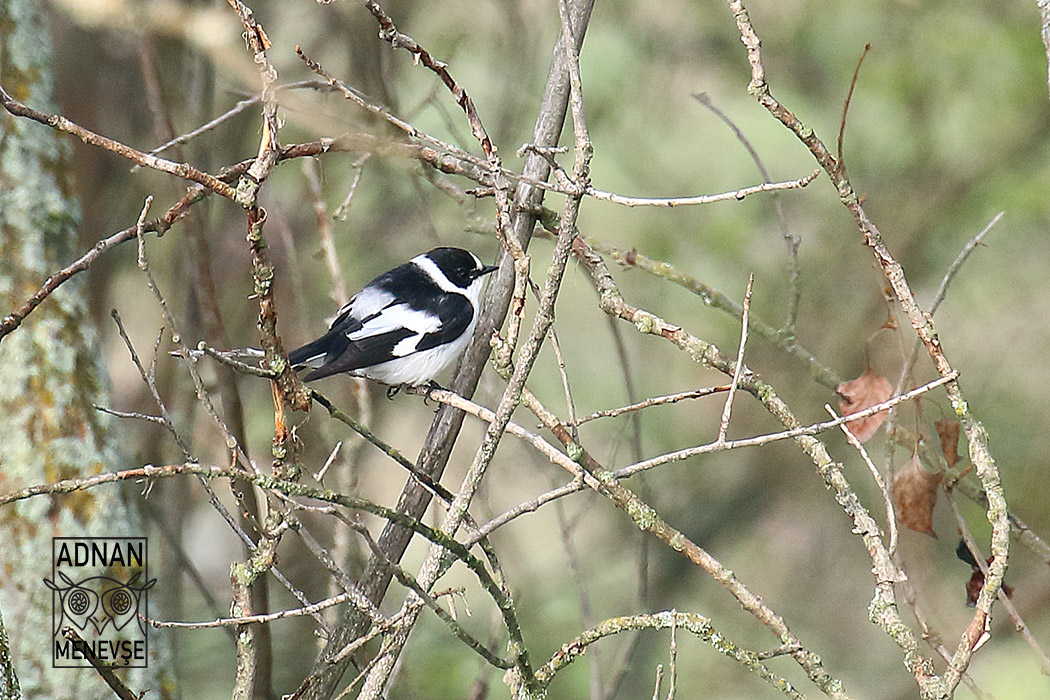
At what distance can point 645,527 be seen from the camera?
7.01 ft

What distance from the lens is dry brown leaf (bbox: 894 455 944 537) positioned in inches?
102

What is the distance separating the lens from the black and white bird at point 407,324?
3.69 metres

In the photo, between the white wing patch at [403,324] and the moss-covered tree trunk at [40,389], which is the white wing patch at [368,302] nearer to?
the white wing patch at [403,324]

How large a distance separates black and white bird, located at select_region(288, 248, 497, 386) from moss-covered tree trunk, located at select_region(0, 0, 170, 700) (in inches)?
39.2

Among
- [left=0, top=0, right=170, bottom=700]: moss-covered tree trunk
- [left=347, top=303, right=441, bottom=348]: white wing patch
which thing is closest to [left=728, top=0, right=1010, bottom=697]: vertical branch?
[left=0, top=0, right=170, bottom=700]: moss-covered tree trunk

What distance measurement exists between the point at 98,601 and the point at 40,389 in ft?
1.90

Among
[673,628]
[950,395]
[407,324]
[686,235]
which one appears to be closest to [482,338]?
[673,628]

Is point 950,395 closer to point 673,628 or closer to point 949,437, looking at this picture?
Answer: point 949,437

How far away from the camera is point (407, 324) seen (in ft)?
13.0

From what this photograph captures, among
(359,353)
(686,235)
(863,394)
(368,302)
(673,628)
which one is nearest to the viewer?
(673,628)

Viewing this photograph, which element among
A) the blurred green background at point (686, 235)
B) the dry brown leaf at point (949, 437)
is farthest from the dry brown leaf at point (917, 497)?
the blurred green background at point (686, 235)

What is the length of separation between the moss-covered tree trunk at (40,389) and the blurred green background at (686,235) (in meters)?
1.54

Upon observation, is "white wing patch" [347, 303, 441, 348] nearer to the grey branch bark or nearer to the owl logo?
the grey branch bark

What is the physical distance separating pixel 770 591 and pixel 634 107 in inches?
127
